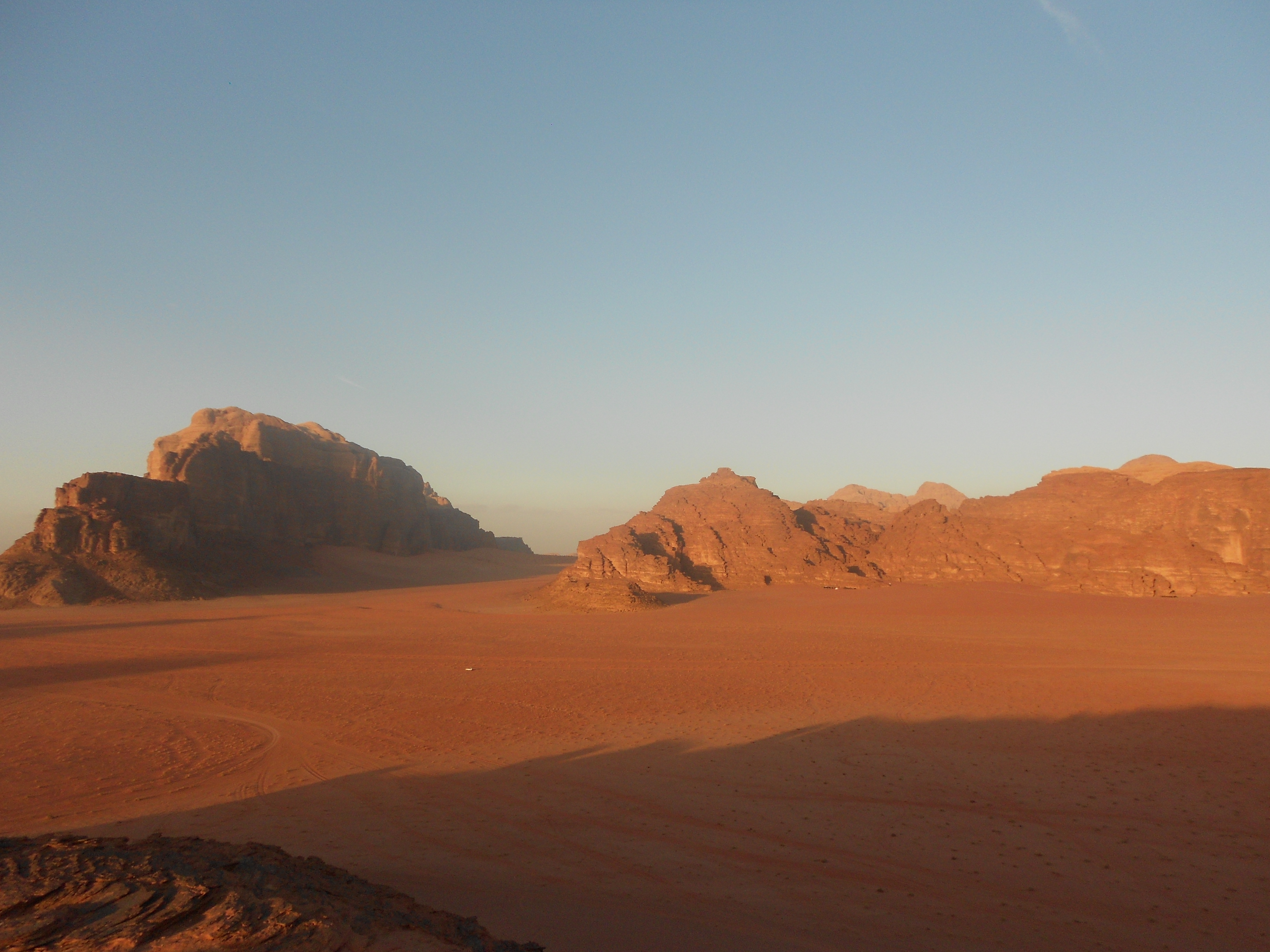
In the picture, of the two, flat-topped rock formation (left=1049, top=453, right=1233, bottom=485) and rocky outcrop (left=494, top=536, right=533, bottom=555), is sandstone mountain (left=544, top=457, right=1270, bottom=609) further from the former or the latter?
rocky outcrop (left=494, top=536, right=533, bottom=555)

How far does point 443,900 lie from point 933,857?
4791mm

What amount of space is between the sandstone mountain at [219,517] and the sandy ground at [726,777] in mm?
21095

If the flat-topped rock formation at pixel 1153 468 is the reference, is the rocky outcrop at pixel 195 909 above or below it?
below

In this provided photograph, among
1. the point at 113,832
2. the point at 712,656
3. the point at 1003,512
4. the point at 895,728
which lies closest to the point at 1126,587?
the point at 1003,512

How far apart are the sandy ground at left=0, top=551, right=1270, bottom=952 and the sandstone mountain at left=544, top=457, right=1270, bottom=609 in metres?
6.73

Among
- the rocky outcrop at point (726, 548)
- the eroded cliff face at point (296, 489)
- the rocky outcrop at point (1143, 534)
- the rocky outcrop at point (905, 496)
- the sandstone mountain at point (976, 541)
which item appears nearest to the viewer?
the rocky outcrop at point (1143, 534)

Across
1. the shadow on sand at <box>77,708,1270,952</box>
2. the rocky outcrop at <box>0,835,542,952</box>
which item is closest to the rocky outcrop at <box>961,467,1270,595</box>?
the shadow on sand at <box>77,708,1270,952</box>

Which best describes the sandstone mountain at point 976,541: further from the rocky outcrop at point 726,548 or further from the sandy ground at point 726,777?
the sandy ground at point 726,777

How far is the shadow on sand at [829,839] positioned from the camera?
5363mm

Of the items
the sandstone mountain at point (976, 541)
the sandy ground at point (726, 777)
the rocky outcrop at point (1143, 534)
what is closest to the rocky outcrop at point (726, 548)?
the sandstone mountain at point (976, 541)

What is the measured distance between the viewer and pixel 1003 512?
1329 inches

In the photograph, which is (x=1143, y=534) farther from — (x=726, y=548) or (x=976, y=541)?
(x=726, y=548)

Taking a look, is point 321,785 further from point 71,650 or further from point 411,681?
point 71,650

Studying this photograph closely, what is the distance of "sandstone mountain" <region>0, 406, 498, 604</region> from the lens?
39.4 meters
